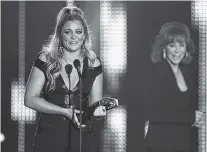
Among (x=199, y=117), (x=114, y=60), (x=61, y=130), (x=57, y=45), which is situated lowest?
(x=61, y=130)

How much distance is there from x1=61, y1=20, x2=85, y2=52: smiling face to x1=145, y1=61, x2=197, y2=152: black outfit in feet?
2.18

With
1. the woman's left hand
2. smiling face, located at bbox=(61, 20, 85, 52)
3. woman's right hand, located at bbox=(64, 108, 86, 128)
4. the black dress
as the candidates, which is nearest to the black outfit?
the woman's left hand

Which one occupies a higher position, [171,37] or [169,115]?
[171,37]

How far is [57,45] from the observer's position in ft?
10.7

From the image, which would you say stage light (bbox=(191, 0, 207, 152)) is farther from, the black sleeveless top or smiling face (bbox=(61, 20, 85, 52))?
smiling face (bbox=(61, 20, 85, 52))

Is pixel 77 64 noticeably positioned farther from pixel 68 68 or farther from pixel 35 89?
pixel 35 89

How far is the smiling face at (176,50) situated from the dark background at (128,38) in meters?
0.12

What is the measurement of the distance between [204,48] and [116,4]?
80 centimetres

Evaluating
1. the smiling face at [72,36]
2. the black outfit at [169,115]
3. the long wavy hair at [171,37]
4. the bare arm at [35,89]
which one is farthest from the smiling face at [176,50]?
the bare arm at [35,89]

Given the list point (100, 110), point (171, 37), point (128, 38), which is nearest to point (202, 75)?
point (171, 37)

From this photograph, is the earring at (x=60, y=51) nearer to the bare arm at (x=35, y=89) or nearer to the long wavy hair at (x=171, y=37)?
the bare arm at (x=35, y=89)

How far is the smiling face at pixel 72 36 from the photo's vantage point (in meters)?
3.26

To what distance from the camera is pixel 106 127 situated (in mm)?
3182

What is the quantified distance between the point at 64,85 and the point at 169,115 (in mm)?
884
